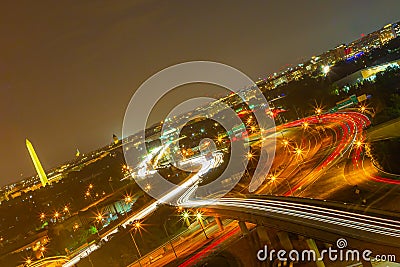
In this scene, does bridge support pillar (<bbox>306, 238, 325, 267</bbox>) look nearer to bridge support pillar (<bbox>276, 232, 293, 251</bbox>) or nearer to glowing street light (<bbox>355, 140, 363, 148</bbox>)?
bridge support pillar (<bbox>276, 232, 293, 251</bbox>)

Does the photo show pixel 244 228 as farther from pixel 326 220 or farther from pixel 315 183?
pixel 315 183

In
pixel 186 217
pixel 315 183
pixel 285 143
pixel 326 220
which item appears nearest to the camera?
pixel 326 220

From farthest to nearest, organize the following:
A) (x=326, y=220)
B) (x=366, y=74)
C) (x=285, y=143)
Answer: (x=366, y=74)
(x=285, y=143)
(x=326, y=220)

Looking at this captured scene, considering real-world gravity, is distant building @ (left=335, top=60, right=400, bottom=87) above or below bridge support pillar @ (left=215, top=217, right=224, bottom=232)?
A: above

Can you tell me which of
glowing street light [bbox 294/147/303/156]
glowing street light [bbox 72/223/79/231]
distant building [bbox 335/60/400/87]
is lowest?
glowing street light [bbox 294/147/303/156]

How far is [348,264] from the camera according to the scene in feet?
37.6

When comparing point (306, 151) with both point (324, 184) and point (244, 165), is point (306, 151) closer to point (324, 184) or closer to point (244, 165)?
point (244, 165)

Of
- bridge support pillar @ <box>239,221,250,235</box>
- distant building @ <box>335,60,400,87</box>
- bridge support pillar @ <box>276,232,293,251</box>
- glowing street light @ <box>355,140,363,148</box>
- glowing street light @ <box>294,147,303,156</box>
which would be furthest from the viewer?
distant building @ <box>335,60,400,87</box>

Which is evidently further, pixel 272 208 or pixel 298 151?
pixel 298 151

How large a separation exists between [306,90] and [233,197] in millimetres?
A: 40934

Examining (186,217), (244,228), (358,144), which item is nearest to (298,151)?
(358,144)

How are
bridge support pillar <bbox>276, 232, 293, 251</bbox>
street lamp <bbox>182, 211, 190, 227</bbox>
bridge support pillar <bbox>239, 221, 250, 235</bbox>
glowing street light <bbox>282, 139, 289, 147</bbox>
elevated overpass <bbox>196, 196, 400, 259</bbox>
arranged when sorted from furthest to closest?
glowing street light <bbox>282, 139, 289, 147</bbox>
street lamp <bbox>182, 211, 190, 227</bbox>
bridge support pillar <bbox>239, 221, 250, 235</bbox>
bridge support pillar <bbox>276, 232, 293, 251</bbox>
elevated overpass <bbox>196, 196, 400, 259</bbox>

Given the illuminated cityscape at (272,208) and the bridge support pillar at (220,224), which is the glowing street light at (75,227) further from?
the bridge support pillar at (220,224)

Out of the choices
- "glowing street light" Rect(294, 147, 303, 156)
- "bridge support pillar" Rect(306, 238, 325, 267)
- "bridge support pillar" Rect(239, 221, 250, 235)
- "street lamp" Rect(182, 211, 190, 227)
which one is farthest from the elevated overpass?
"glowing street light" Rect(294, 147, 303, 156)
